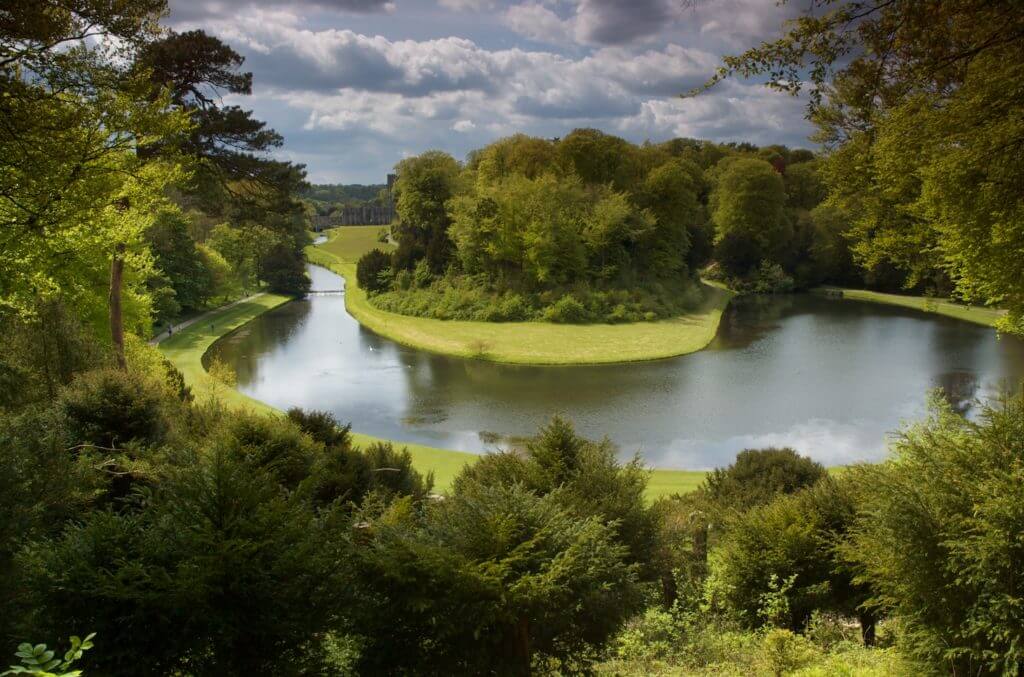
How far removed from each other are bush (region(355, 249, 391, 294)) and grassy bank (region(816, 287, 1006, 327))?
114 ft

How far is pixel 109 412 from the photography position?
10.9 meters

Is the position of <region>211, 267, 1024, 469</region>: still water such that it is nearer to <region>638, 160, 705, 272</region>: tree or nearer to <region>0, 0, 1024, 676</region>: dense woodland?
<region>0, 0, 1024, 676</region>: dense woodland

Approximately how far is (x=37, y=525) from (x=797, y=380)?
26.5m

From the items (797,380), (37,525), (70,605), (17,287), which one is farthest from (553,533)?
(797,380)

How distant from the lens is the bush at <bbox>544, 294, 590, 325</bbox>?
40.7 m

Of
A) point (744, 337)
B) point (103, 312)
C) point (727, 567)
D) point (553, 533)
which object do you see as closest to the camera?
point (553, 533)

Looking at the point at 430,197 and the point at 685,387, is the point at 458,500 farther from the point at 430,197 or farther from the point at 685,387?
the point at 430,197

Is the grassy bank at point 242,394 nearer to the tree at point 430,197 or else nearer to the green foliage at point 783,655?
the green foliage at point 783,655

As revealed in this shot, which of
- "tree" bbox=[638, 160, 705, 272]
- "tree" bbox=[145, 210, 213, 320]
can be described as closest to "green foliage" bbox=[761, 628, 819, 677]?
"tree" bbox=[145, 210, 213, 320]

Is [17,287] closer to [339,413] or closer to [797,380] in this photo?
[339,413]

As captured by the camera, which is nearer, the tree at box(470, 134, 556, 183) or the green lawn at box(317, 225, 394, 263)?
the tree at box(470, 134, 556, 183)

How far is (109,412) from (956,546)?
11.4 metres

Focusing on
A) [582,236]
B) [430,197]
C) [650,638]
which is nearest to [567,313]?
[582,236]

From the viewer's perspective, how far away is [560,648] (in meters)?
6.47
